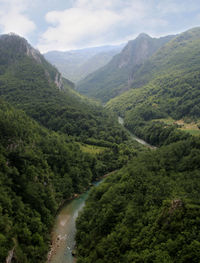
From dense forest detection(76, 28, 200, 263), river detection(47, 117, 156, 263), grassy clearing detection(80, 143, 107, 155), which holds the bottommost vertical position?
river detection(47, 117, 156, 263)

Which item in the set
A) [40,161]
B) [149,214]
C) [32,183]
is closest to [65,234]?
[32,183]

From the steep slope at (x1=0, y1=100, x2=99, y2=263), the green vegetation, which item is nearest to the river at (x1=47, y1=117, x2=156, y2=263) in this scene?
the steep slope at (x1=0, y1=100, x2=99, y2=263)

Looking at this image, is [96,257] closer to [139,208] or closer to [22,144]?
[139,208]

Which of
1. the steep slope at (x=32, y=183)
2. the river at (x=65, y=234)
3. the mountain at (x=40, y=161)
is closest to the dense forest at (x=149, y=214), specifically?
the river at (x=65, y=234)

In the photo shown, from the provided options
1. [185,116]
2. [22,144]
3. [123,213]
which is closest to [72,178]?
[22,144]

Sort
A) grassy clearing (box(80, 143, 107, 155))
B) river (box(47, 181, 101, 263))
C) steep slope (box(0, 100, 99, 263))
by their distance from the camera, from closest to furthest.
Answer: steep slope (box(0, 100, 99, 263))
river (box(47, 181, 101, 263))
grassy clearing (box(80, 143, 107, 155))

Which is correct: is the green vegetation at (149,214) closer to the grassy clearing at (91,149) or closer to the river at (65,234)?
the river at (65,234)

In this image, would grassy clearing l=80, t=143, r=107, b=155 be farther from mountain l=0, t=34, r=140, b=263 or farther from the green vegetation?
the green vegetation
